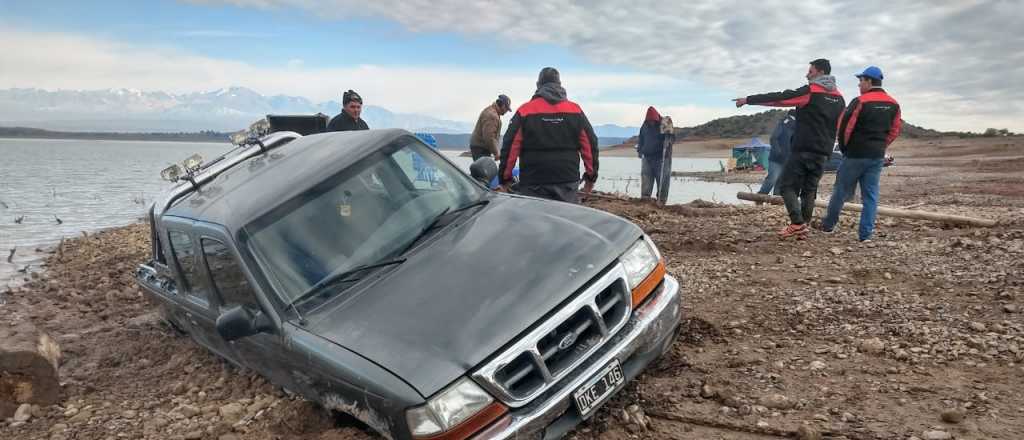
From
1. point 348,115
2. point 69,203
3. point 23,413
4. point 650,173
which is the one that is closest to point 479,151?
point 348,115

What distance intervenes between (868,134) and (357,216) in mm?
6394

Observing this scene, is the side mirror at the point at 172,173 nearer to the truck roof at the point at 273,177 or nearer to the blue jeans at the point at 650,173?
the truck roof at the point at 273,177

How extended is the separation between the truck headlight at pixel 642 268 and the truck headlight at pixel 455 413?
3.48ft

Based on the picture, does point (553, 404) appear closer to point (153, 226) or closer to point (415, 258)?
point (415, 258)

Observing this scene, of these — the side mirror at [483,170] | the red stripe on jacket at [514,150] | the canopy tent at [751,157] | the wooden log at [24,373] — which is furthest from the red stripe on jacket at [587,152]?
the canopy tent at [751,157]

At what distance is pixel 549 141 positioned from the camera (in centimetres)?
626

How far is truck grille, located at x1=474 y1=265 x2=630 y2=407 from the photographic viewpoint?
2746 millimetres

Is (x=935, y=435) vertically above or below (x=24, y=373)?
above

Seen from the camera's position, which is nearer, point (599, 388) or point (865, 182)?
point (599, 388)

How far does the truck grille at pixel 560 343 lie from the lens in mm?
2746

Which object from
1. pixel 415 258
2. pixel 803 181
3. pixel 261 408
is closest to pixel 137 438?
pixel 261 408

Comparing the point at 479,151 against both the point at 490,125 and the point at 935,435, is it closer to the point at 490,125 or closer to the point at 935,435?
the point at 490,125

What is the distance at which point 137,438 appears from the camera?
3.90 m

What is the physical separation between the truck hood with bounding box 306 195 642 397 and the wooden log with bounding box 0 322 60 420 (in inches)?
108
